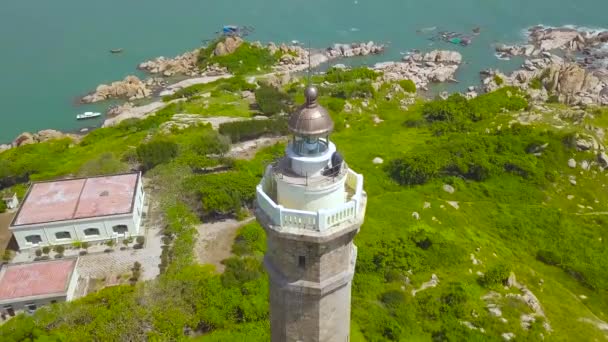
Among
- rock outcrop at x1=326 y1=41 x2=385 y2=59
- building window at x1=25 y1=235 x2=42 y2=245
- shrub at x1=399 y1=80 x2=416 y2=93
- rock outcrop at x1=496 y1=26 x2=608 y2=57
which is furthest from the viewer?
rock outcrop at x1=326 y1=41 x2=385 y2=59

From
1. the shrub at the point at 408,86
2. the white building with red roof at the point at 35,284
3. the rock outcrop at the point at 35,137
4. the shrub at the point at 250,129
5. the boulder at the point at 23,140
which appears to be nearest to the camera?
the white building with red roof at the point at 35,284

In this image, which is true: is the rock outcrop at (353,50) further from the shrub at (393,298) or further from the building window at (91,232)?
the shrub at (393,298)

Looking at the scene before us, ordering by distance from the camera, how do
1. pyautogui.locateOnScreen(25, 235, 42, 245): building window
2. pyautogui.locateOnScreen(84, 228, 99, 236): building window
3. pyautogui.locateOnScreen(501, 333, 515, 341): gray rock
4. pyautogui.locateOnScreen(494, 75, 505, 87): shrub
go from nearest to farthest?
pyautogui.locateOnScreen(501, 333, 515, 341): gray rock, pyautogui.locateOnScreen(25, 235, 42, 245): building window, pyautogui.locateOnScreen(84, 228, 99, 236): building window, pyautogui.locateOnScreen(494, 75, 505, 87): shrub

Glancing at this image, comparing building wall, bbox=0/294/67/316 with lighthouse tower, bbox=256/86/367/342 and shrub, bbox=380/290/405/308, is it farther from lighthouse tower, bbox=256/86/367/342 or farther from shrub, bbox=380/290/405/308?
lighthouse tower, bbox=256/86/367/342

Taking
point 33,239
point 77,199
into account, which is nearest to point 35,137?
point 77,199

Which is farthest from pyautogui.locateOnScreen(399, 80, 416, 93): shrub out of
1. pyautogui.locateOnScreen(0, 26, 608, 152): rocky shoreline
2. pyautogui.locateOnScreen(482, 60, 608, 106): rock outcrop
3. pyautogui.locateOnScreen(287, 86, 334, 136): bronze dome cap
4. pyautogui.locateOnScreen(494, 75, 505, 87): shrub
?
pyautogui.locateOnScreen(287, 86, 334, 136): bronze dome cap

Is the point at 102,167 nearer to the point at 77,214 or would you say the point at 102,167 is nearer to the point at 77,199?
the point at 77,199

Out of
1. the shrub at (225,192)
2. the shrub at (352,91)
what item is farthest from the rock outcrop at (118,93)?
the shrub at (225,192)
